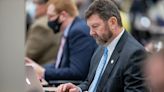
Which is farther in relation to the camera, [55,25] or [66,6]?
[55,25]

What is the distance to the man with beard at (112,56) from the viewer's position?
10.7ft

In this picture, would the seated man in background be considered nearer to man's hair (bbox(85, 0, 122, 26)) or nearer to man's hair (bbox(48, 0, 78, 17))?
man's hair (bbox(85, 0, 122, 26))

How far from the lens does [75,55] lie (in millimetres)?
4461

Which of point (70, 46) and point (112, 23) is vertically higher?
point (112, 23)

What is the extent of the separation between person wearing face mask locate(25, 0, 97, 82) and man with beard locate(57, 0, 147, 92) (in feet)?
2.57

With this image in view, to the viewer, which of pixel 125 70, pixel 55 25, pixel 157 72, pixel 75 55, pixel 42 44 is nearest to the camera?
pixel 157 72

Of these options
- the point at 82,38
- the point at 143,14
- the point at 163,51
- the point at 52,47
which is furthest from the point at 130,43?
the point at 143,14

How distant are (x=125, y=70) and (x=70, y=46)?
134 cm

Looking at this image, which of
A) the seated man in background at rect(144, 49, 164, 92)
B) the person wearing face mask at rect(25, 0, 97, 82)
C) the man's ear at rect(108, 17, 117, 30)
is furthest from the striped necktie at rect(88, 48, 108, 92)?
the seated man in background at rect(144, 49, 164, 92)

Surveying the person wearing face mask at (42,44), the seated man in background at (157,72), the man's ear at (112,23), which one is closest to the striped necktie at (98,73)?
the man's ear at (112,23)

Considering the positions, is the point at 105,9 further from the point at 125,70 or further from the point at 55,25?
the point at 55,25

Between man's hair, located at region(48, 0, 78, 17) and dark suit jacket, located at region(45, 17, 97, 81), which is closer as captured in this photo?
dark suit jacket, located at region(45, 17, 97, 81)

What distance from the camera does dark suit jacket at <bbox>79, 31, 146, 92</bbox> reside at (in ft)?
10.6

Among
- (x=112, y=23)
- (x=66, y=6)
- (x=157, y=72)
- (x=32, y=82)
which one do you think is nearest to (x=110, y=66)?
(x=112, y=23)
